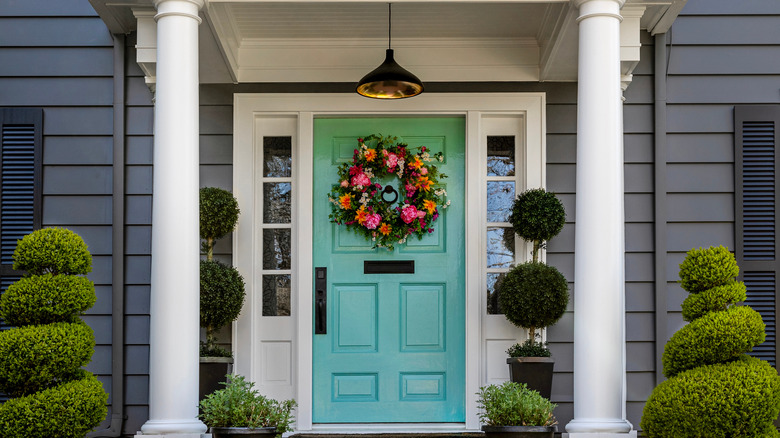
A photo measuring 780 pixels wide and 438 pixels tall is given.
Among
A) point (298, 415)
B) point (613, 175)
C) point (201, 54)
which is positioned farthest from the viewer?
point (298, 415)

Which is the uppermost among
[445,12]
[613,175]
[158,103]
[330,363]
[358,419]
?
[445,12]

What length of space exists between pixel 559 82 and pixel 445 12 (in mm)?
873

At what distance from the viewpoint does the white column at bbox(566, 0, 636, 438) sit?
12.0 feet

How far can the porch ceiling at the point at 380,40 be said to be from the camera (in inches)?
175

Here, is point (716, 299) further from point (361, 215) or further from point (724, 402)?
point (361, 215)

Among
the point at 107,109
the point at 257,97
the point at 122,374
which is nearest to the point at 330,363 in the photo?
the point at 122,374

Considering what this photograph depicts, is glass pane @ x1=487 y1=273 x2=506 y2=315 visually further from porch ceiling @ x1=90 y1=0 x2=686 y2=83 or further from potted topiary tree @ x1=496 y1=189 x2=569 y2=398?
porch ceiling @ x1=90 y1=0 x2=686 y2=83

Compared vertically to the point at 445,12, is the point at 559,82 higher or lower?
lower

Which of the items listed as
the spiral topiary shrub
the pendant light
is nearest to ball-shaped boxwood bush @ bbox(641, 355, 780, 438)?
the spiral topiary shrub

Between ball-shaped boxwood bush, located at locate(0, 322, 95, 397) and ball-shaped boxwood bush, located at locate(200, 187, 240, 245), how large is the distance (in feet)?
3.63

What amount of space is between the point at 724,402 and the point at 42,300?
292cm

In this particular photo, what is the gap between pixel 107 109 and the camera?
192 inches

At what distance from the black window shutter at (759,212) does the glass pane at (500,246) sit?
130 cm

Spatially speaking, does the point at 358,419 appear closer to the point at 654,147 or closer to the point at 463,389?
the point at 463,389
